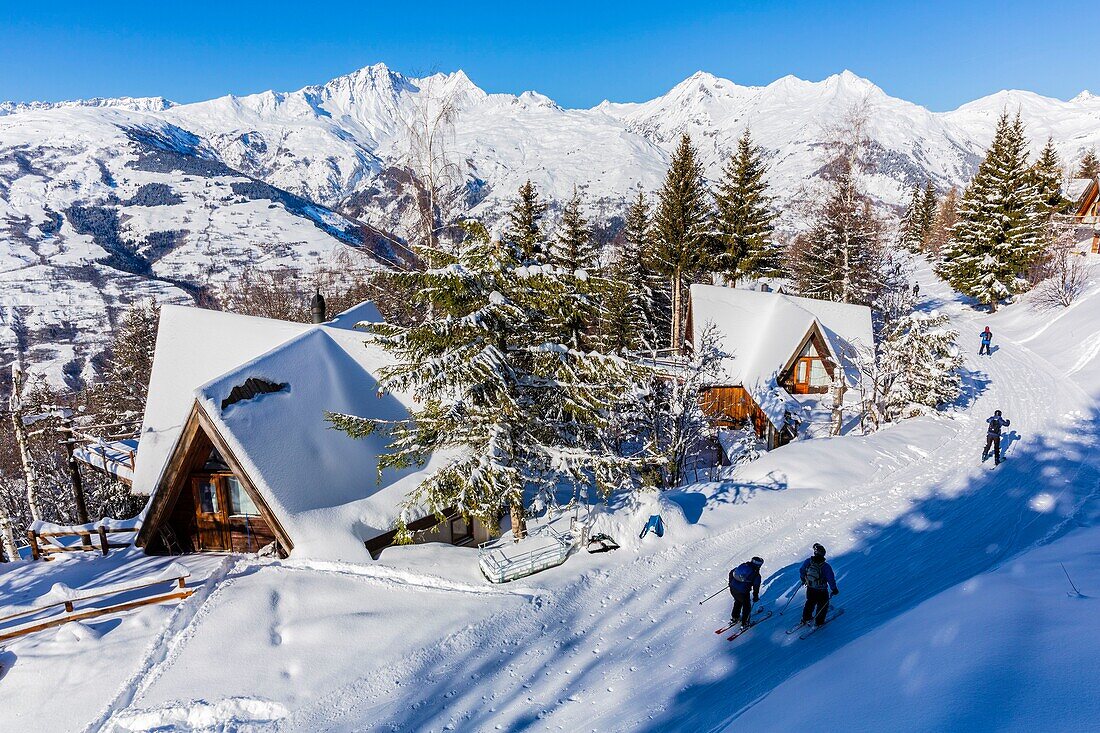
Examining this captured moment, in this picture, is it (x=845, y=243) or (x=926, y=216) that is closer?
(x=845, y=243)

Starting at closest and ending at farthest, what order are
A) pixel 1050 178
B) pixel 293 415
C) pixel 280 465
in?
pixel 280 465 < pixel 293 415 < pixel 1050 178

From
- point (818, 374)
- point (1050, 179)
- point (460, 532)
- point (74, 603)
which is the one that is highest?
point (1050, 179)

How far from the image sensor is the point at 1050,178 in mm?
44688

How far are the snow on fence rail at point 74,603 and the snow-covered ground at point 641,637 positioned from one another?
0.90 ft

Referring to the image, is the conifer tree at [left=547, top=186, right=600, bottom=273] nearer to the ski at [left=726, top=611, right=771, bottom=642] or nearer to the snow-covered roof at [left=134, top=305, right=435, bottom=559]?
the snow-covered roof at [left=134, top=305, right=435, bottom=559]

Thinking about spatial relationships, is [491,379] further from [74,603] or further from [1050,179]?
[1050,179]

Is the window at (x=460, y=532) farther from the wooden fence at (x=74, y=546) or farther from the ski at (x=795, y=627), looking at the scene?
the ski at (x=795, y=627)

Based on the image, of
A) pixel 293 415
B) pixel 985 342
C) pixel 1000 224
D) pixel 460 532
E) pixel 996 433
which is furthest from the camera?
pixel 1000 224

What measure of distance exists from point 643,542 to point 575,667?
4.43 m

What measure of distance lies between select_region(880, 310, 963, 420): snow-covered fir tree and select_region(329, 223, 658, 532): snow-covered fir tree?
646 inches

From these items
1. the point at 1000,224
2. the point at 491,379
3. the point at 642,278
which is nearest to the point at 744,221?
the point at 642,278

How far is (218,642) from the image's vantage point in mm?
9750

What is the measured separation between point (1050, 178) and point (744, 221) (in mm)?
32449

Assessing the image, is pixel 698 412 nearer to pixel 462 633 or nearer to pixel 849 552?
pixel 849 552
